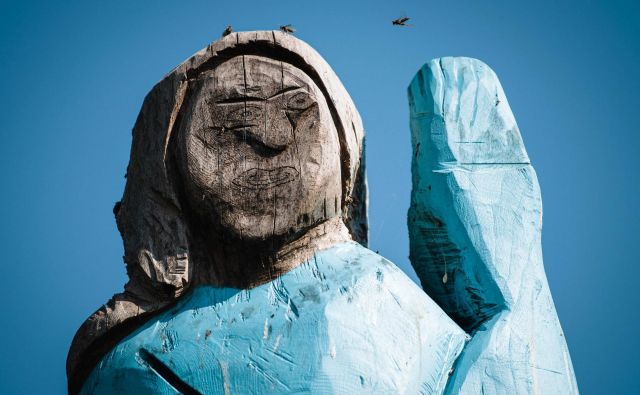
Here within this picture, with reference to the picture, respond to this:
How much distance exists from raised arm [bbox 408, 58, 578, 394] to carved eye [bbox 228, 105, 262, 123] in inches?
26.4

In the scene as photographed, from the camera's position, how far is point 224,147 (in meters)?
3.79

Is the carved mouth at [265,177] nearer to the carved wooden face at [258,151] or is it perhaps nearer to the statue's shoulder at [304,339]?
the carved wooden face at [258,151]

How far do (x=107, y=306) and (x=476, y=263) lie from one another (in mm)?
1248

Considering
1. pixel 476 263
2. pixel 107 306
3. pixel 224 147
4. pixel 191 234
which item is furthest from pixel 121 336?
pixel 476 263

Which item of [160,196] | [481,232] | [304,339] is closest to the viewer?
[304,339]

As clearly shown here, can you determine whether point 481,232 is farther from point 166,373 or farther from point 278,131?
point 166,373

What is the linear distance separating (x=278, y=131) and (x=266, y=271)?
0.46 metres

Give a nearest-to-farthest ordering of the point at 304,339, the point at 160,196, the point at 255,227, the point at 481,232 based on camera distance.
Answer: the point at 304,339, the point at 255,227, the point at 160,196, the point at 481,232

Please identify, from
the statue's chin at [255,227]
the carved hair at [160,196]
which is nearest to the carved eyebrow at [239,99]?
the carved hair at [160,196]

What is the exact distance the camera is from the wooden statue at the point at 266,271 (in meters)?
3.58

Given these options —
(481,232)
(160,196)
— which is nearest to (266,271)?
(160,196)

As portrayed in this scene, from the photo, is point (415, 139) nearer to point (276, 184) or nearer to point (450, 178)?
point (450, 178)

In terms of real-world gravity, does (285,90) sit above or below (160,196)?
above

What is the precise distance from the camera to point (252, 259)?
3791 mm
